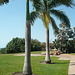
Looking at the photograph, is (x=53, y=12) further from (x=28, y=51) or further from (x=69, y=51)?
(x=69, y=51)

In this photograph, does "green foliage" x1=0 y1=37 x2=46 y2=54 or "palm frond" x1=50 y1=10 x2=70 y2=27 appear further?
"green foliage" x1=0 y1=37 x2=46 y2=54

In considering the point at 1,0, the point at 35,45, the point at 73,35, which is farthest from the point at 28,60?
the point at 35,45

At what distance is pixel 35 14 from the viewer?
12.0 metres

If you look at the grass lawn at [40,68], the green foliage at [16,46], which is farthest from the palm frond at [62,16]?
the green foliage at [16,46]

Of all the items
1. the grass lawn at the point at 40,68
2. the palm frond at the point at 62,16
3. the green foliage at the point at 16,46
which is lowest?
the grass lawn at the point at 40,68

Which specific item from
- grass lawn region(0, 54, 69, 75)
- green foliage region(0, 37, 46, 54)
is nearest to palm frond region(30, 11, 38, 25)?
grass lawn region(0, 54, 69, 75)

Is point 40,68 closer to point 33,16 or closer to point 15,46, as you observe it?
point 33,16

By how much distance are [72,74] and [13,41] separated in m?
30.6

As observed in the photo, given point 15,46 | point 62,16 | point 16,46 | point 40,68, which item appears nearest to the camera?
point 40,68

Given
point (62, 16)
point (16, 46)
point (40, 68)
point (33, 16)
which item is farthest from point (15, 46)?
point (40, 68)

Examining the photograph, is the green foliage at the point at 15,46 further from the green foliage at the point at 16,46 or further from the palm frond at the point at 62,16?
the palm frond at the point at 62,16

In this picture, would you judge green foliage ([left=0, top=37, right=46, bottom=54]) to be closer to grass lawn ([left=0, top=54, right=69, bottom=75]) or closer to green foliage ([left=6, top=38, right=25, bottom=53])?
green foliage ([left=6, top=38, right=25, bottom=53])

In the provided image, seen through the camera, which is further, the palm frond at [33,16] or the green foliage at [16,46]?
the green foliage at [16,46]

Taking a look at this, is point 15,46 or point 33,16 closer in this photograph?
point 33,16
